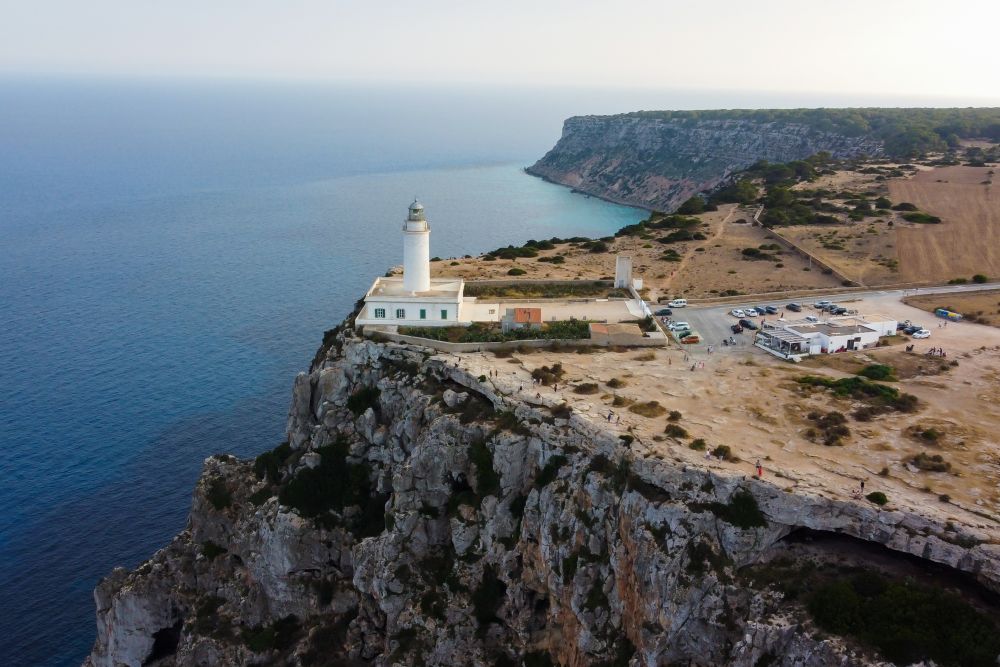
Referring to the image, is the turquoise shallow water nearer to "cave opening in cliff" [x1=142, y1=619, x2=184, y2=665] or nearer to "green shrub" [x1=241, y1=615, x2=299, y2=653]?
"cave opening in cliff" [x1=142, y1=619, x2=184, y2=665]

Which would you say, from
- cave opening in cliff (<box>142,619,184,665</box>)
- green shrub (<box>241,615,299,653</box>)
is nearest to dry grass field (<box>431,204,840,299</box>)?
green shrub (<box>241,615,299,653</box>)

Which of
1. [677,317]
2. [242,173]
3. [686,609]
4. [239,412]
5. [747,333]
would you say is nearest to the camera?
[686,609]

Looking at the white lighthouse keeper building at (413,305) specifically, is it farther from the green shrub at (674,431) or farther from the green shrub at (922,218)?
the green shrub at (922,218)

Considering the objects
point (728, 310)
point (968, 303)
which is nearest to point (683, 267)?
point (728, 310)

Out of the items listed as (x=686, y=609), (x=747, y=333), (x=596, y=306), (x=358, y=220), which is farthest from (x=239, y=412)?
(x=358, y=220)

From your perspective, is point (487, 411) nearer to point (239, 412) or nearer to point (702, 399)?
point (702, 399)
